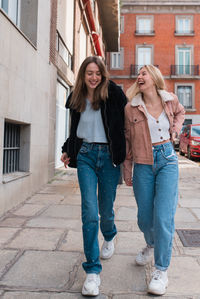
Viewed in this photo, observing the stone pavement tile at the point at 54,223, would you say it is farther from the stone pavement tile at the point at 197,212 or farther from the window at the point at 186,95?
the window at the point at 186,95

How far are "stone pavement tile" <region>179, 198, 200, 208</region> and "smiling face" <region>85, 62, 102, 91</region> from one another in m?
3.74

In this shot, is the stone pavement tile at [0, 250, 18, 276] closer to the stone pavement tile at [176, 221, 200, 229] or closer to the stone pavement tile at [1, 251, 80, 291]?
the stone pavement tile at [1, 251, 80, 291]

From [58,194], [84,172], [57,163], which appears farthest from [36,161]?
[84,172]

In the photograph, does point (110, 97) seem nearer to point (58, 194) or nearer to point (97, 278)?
point (97, 278)

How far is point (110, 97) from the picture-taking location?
2.86 m

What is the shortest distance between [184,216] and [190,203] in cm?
109

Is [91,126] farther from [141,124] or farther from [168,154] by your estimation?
[168,154]

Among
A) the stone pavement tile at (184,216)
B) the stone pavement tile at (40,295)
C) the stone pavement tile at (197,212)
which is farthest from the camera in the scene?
the stone pavement tile at (197,212)

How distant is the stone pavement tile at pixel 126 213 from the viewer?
191 inches

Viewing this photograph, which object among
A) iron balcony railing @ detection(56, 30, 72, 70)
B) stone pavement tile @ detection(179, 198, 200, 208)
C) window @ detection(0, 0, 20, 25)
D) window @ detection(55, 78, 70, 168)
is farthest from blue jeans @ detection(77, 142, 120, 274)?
window @ detection(55, 78, 70, 168)

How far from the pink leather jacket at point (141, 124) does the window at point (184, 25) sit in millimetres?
31858

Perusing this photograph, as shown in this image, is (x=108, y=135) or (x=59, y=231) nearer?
(x=108, y=135)

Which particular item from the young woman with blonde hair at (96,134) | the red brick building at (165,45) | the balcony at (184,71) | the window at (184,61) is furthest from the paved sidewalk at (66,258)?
the window at (184,61)

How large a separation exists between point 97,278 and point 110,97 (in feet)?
5.08
